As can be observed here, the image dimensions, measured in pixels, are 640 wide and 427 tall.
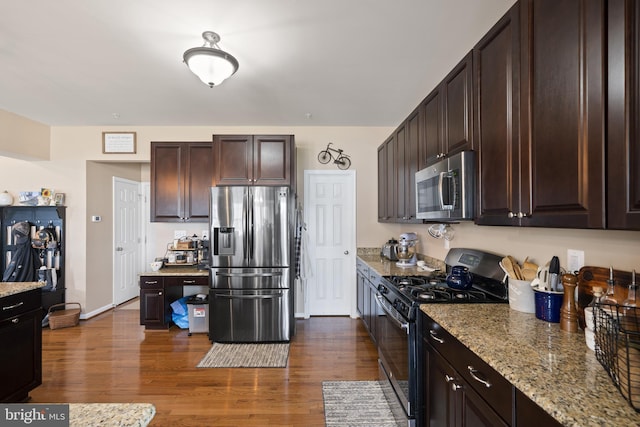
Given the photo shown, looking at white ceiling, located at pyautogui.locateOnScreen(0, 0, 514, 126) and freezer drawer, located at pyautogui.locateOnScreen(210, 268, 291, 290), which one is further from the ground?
white ceiling, located at pyautogui.locateOnScreen(0, 0, 514, 126)

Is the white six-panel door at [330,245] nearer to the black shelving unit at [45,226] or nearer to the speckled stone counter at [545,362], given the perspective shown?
the speckled stone counter at [545,362]

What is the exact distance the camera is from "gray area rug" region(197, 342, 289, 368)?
2.88 meters

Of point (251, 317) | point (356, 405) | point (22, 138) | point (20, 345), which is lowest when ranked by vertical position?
point (356, 405)

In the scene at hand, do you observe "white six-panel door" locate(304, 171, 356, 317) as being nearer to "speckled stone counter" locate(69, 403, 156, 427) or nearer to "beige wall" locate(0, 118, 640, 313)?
"beige wall" locate(0, 118, 640, 313)

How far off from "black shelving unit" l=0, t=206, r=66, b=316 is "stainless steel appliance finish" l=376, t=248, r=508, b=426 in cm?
434

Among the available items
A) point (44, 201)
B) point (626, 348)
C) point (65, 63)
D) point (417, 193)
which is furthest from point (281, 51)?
point (44, 201)

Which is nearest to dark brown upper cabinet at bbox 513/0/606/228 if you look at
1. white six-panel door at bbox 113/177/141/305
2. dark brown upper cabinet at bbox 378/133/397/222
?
dark brown upper cabinet at bbox 378/133/397/222

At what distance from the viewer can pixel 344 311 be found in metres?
4.24

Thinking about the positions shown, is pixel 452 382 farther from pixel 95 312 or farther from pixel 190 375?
pixel 95 312

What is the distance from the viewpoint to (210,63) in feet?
6.76

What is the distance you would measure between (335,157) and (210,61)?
240cm

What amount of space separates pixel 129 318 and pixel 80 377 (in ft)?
5.40

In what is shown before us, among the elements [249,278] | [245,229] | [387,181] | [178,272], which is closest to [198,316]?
[178,272]

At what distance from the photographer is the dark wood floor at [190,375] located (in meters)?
2.21
